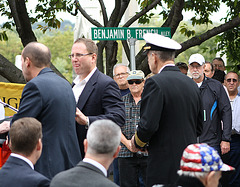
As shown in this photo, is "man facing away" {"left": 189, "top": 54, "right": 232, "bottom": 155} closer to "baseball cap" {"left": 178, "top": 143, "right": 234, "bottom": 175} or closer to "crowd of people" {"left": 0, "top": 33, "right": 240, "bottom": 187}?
"crowd of people" {"left": 0, "top": 33, "right": 240, "bottom": 187}

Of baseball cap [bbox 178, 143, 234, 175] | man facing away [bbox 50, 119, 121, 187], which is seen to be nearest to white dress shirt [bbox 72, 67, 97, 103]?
man facing away [bbox 50, 119, 121, 187]

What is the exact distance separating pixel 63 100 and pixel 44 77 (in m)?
0.27

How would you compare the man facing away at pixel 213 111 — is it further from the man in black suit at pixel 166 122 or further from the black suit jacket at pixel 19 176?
the black suit jacket at pixel 19 176

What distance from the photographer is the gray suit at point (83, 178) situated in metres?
3.09

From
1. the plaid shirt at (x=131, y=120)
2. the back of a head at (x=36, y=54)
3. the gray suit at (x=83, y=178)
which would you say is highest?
the back of a head at (x=36, y=54)

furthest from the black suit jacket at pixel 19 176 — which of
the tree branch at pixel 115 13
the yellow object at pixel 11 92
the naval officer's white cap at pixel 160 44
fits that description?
the tree branch at pixel 115 13

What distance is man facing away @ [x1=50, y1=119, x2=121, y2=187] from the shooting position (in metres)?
3.11

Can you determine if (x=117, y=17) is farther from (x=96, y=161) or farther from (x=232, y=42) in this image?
(x=96, y=161)

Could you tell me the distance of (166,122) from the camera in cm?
443

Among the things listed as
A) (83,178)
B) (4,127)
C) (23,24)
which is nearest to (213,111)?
(4,127)

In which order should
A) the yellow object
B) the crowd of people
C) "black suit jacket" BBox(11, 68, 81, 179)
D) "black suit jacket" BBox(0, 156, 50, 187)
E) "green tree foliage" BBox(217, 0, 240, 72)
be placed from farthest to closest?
"green tree foliage" BBox(217, 0, 240, 72) < the yellow object < "black suit jacket" BBox(11, 68, 81, 179) < "black suit jacket" BBox(0, 156, 50, 187) < the crowd of people

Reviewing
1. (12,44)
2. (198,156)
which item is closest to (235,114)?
(198,156)

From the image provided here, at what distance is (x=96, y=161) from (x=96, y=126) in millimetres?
238

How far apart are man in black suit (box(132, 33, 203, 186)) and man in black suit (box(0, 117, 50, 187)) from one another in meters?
1.12
